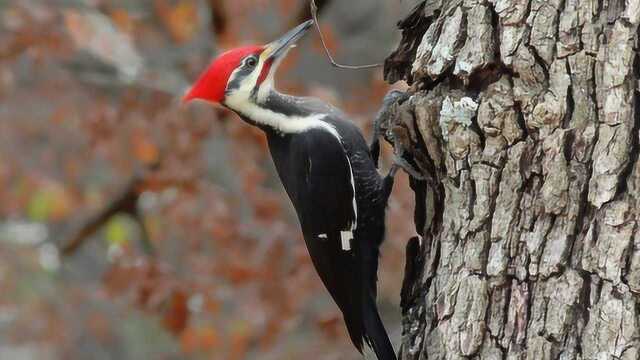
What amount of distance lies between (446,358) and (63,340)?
561 cm

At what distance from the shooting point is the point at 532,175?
1.98m

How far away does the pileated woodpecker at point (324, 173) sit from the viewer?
2730mm

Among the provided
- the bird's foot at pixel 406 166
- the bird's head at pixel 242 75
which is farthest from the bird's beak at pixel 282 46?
the bird's foot at pixel 406 166

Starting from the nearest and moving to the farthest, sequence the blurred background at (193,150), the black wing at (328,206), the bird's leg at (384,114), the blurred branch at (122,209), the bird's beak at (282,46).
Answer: the bird's leg at (384,114), the black wing at (328,206), the bird's beak at (282,46), the blurred background at (193,150), the blurred branch at (122,209)

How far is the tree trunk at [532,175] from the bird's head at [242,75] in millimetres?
743

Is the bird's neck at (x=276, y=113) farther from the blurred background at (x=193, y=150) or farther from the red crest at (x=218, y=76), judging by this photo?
the blurred background at (x=193, y=150)

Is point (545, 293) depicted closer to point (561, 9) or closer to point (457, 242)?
point (457, 242)

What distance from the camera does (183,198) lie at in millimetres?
5406

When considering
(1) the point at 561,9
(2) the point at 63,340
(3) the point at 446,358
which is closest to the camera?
(1) the point at 561,9

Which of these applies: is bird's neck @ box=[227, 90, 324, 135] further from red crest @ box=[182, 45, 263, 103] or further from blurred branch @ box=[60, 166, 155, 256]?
blurred branch @ box=[60, 166, 155, 256]

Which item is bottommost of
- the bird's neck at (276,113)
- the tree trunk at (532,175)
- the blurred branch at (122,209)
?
the tree trunk at (532,175)

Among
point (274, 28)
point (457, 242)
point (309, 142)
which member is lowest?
point (457, 242)

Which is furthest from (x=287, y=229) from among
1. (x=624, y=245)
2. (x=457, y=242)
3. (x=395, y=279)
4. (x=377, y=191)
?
(x=624, y=245)

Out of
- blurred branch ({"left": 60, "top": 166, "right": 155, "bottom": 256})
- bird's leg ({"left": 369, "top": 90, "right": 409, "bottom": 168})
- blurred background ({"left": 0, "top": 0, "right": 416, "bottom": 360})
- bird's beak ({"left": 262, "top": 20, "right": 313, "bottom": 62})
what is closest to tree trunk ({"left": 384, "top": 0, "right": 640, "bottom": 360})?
bird's leg ({"left": 369, "top": 90, "right": 409, "bottom": 168})
